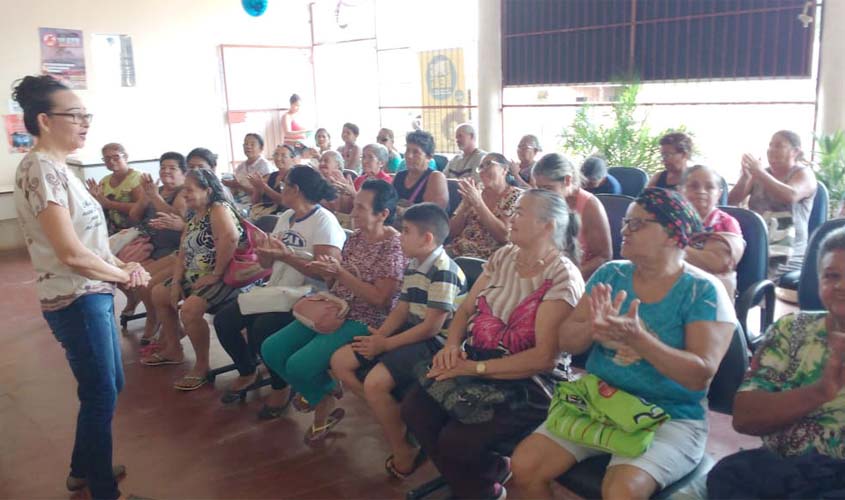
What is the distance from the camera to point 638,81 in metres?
6.96

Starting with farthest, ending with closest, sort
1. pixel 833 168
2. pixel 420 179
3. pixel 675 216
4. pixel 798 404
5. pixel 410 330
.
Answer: pixel 833 168 < pixel 420 179 < pixel 410 330 < pixel 675 216 < pixel 798 404

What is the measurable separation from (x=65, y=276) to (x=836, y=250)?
240cm

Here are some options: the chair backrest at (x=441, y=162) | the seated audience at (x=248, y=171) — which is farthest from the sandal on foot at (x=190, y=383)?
the chair backrest at (x=441, y=162)

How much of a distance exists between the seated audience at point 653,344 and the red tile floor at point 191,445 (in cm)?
76

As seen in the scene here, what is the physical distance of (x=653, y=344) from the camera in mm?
1855

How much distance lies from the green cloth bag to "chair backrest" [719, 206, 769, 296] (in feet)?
4.96

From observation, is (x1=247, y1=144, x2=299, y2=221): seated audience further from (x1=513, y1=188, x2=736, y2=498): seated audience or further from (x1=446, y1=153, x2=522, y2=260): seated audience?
(x1=513, y1=188, x2=736, y2=498): seated audience

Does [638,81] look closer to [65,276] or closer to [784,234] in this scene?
[784,234]

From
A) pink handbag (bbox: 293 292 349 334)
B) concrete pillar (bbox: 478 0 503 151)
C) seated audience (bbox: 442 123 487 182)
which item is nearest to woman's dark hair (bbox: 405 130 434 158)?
seated audience (bbox: 442 123 487 182)

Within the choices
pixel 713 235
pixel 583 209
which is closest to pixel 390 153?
pixel 583 209

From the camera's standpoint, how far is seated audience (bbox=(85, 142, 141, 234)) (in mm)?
4941

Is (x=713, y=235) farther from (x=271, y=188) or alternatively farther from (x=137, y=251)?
(x=271, y=188)

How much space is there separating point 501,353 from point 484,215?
1458mm

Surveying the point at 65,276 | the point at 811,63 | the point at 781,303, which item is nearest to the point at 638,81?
the point at 811,63
